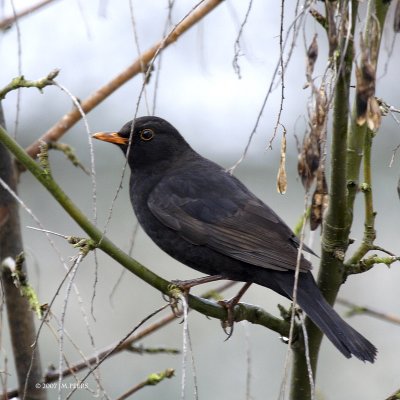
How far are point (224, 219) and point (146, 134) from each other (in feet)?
3.27

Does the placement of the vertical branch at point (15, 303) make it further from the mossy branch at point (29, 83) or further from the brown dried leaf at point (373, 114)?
the brown dried leaf at point (373, 114)

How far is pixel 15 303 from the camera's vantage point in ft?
11.5

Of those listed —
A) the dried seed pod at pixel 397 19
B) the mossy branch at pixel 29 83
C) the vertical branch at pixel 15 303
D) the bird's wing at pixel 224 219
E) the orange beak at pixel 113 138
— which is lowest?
the vertical branch at pixel 15 303

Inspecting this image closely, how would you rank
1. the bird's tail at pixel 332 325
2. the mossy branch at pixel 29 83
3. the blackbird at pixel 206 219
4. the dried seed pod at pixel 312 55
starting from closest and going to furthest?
the dried seed pod at pixel 312 55
the mossy branch at pixel 29 83
the bird's tail at pixel 332 325
the blackbird at pixel 206 219

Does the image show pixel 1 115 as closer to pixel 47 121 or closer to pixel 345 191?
pixel 345 191

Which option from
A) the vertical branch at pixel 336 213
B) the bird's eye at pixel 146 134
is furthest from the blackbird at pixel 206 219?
the vertical branch at pixel 336 213

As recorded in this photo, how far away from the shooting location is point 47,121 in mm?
8438

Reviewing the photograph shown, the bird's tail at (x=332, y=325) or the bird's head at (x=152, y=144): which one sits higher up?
the bird's head at (x=152, y=144)

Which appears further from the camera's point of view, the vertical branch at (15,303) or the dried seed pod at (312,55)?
the vertical branch at (15,303)

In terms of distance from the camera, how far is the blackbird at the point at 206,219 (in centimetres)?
418

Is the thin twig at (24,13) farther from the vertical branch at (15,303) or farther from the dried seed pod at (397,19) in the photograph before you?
the dried seed pod at (397,19)

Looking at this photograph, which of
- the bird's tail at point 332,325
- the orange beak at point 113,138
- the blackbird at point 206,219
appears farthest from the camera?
the orange beak at point 113,138

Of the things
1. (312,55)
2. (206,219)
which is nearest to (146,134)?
(206,219)

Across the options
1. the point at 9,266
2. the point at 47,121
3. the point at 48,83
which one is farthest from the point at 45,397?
the point at 47,121
